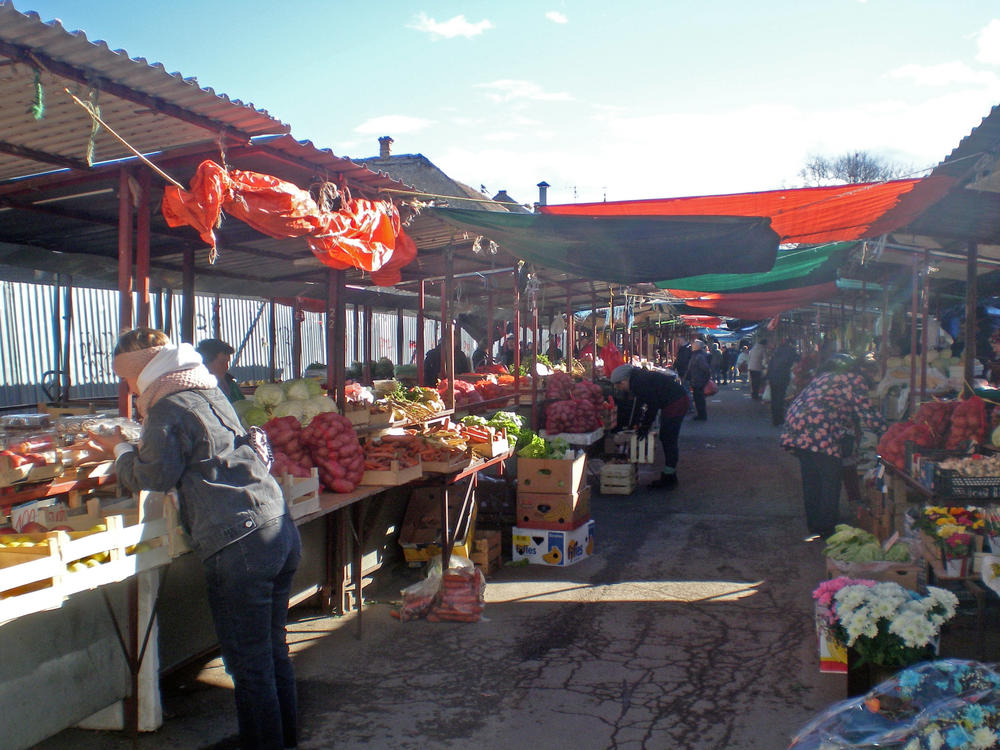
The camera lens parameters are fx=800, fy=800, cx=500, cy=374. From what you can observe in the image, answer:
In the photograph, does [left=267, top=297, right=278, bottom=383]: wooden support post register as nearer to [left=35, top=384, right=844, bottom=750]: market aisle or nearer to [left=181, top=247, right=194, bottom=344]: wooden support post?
Result: [left=181, top=247, right=194, bottom=344]: wooden support post

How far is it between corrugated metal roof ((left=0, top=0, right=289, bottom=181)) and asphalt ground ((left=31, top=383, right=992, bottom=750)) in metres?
3.09

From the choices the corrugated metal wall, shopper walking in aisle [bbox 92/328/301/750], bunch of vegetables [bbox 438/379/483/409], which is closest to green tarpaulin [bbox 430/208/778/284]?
shopper walking in aisle [bbox 92/328/301/750]

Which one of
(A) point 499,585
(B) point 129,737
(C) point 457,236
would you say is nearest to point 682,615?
(A) point 499,585

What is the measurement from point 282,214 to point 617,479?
21.3 feet

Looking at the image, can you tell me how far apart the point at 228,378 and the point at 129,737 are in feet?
9.22

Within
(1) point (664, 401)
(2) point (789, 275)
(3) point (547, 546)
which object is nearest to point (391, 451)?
(3) point (547, 546)

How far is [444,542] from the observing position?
6.02m

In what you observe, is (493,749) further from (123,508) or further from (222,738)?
(123,508)

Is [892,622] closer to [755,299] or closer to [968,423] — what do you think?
[968,423]

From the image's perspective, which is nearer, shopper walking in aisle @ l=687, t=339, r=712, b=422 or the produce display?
the produce display

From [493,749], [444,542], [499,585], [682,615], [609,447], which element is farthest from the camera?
[609,447]

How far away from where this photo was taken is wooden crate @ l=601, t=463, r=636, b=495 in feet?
32.9

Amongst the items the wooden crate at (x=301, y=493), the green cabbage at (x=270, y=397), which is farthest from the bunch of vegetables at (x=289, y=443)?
the green cabbage at (x=270, y=397)

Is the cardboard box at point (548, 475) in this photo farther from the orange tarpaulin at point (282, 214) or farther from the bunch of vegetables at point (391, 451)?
the orange tarpaulin at point (282, 214)
